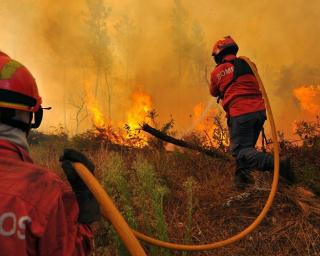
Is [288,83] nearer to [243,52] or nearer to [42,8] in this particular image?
[243,52]

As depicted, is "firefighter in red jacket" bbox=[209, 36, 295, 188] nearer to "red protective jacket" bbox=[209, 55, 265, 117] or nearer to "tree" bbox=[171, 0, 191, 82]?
"red protective jacket" bbox=[209, 55, 265, 117]

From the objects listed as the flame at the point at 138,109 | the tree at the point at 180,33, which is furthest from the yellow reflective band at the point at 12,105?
the tree at the point at 180,33

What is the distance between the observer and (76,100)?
1362 inches

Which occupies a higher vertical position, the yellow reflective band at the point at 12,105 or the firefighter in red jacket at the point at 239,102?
the firefighter in red jacket at the point at 239,102

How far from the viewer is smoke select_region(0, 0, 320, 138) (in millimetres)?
17531

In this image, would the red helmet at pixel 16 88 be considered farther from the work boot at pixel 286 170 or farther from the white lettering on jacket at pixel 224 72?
the white lettering on jacket at pixel 224 72

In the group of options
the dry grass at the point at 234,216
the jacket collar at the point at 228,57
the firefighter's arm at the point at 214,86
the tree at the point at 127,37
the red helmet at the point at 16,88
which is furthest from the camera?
the tree at the point at 127,37

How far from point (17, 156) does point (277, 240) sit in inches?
110

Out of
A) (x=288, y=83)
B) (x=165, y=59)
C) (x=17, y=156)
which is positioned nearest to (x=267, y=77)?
(x=288, y=83)

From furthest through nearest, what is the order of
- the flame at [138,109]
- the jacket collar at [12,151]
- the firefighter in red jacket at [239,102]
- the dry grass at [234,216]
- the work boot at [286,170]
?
the flame at [138,109], the firefighter in red jacket at [239,102], the work boot at [286,170], the dry grass at [234,216], the jacket collar at [12,151]

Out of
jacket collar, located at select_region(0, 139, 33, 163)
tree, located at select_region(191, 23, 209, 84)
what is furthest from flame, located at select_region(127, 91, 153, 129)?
jacket collar, located at select_region(0, 139, 33, 163)

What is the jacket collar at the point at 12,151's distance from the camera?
63.1 inches

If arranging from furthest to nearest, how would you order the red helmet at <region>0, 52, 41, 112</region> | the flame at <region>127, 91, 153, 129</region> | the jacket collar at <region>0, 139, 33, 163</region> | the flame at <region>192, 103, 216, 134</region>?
1. the flame at <region>127, 91, 153, 129</region>
2. the flame at <region>192, 103, 216, 134</region>
3. the red helmet at <region>0, 52, 41, 112</region>
4. the jacket collar at <region>0, 139, 33, 163</region>

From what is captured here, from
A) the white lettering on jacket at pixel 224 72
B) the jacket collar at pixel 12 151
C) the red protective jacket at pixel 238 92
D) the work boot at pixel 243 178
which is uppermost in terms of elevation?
the white lettering on jacket at pixel 224 72
